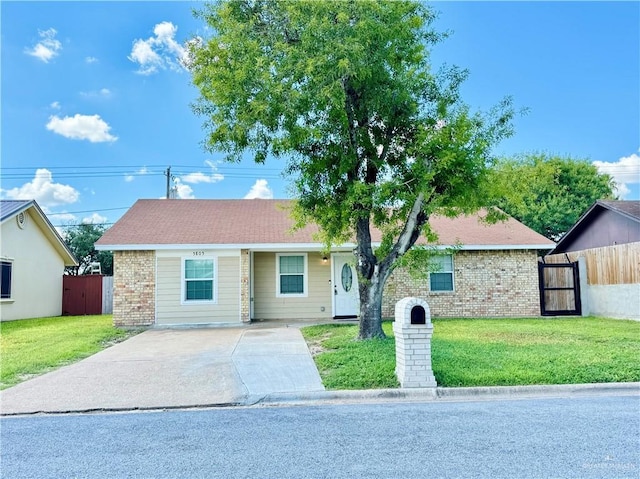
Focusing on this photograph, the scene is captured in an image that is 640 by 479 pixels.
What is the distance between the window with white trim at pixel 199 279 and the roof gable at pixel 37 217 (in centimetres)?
687

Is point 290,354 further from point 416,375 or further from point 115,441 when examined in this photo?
point 115,441

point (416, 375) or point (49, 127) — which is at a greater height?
point (49, 127)

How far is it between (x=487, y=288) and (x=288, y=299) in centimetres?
639

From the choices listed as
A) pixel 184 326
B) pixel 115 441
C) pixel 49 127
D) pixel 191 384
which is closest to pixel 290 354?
pixel 191 384

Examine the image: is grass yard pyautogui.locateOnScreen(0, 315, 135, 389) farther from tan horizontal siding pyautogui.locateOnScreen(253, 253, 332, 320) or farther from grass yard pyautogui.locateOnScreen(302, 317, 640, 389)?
grass yard pyautogui.locateOnScreen(302, 317, 640, 389)

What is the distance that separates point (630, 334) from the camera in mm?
10156

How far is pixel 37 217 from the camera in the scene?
59.2 feet

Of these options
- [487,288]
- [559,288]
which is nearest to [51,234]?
[487,288]

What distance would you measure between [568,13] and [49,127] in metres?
20.5

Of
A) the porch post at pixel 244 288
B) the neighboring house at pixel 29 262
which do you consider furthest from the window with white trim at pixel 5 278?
the porch post at pixel 244 288

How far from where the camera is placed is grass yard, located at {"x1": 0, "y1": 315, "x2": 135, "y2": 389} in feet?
25.4

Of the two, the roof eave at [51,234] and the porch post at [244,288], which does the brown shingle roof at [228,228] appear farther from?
Answer: the roof eave at [51,234]

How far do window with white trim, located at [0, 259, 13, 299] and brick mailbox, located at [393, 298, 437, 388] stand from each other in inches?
597

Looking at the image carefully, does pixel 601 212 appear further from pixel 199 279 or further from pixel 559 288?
pixel 199 279
